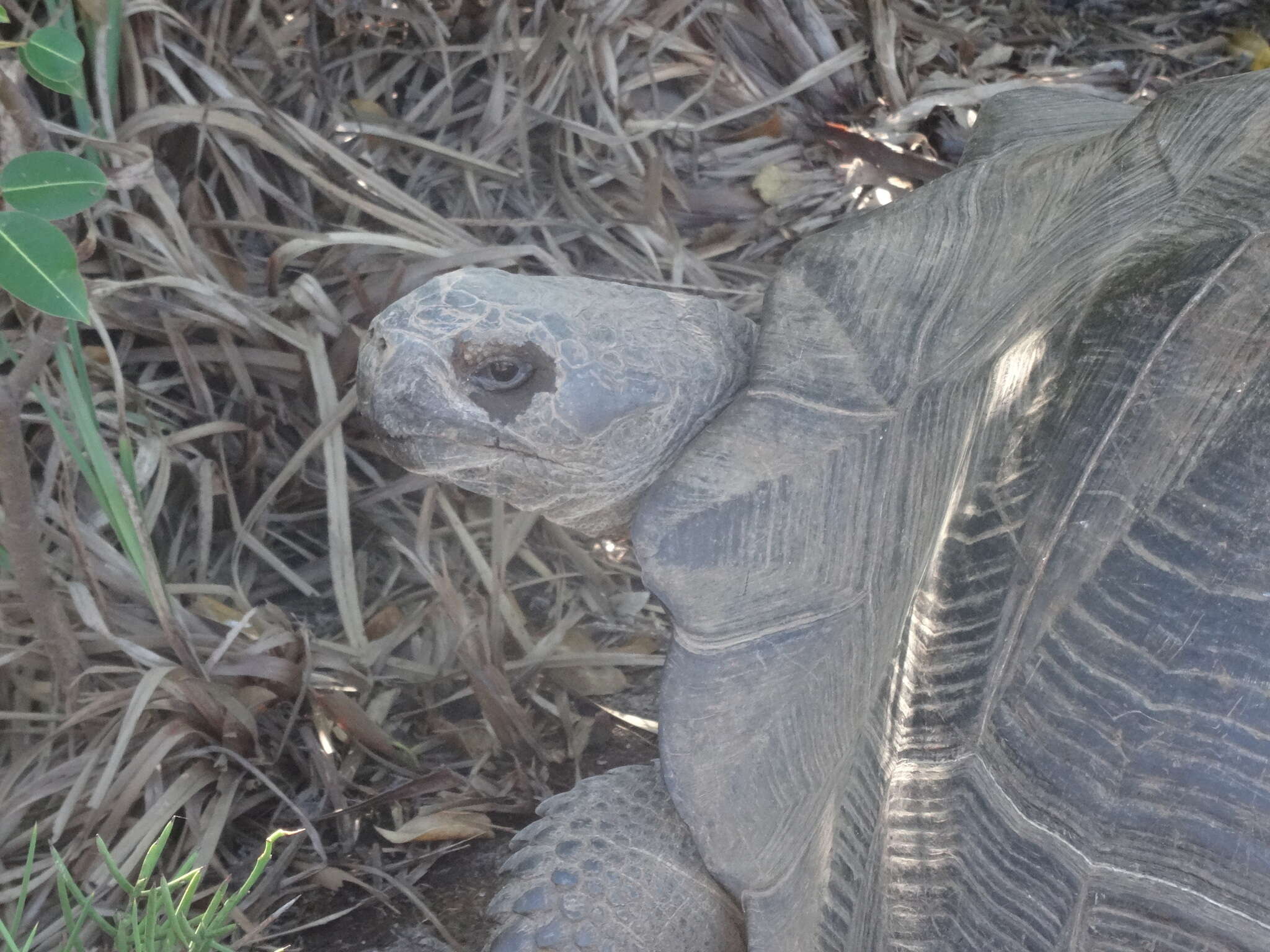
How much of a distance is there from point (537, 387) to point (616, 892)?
79 cm

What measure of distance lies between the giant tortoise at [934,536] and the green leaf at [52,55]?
22.3 inches

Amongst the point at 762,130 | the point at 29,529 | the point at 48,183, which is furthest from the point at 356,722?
the point at 762,130

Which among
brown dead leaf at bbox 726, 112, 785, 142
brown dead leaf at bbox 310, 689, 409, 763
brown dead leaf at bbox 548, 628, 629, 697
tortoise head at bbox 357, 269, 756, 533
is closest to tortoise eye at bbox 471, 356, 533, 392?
tortoise head at bbox 357, 269, 756, 533

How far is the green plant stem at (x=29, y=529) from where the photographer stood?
1.66 m

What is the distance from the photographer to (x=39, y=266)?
1193 millimetres

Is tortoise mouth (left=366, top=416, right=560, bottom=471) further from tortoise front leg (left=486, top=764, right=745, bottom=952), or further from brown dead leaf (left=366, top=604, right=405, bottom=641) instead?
brown dead leaf (left=366, top=604, right=405, bottom=641)

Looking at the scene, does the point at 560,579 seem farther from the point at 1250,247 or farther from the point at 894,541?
the point at 1250,247

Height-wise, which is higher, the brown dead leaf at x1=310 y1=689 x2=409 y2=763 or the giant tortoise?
the giant tortoise

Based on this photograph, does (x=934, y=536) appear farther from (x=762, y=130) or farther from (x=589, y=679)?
(x=762, y=130)

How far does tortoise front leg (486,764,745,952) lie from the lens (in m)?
1.67

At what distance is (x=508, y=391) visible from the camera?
1791 mm

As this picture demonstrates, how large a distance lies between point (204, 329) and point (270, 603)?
75cm

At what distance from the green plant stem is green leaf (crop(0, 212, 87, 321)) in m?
0.44

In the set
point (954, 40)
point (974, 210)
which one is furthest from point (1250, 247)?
point (954, 40)
